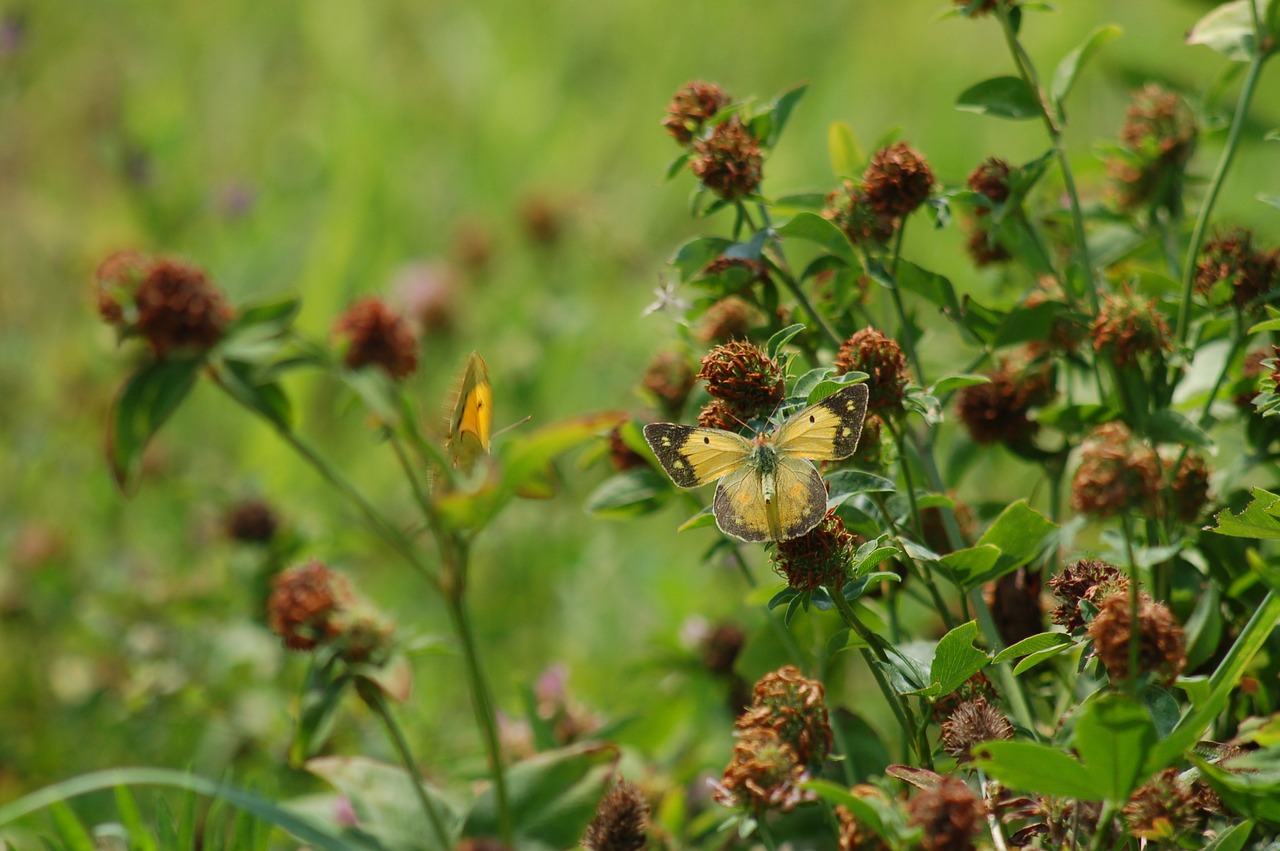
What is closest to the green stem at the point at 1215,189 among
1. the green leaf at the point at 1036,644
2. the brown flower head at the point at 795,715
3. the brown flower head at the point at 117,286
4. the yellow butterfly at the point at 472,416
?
the green leaf at the point at 1036,644

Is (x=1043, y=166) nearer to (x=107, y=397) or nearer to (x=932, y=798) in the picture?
(x=932, y=798)

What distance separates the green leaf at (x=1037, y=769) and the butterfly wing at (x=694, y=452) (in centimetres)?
25

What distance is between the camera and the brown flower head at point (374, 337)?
1.17 metres

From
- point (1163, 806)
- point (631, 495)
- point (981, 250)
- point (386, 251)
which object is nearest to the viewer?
point (1163, 806)

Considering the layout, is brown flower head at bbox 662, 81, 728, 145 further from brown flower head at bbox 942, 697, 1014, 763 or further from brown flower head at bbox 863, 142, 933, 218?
brown flower head at bbox 942, 697, 1014, 763

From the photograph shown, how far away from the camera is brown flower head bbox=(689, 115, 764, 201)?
32.3 inches

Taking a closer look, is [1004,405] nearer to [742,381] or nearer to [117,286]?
[742,381]

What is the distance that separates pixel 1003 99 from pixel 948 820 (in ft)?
1.83

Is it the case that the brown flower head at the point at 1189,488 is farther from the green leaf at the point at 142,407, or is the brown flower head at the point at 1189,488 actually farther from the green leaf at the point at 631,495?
the green leaf at the point at 142,407

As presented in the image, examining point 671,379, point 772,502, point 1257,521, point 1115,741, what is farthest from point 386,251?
point 1115,741

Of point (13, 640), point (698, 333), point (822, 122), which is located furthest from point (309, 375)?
point (698, 333)

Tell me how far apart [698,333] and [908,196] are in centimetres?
22

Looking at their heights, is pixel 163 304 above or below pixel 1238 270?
above

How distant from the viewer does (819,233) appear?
31.2 inches
